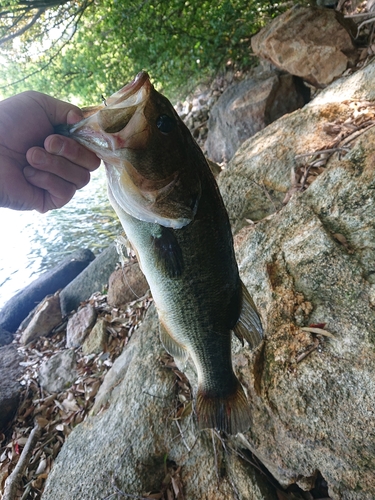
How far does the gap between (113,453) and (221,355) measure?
4.48 feet

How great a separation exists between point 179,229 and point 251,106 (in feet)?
18.1

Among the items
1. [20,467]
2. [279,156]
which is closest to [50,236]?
[20,467]

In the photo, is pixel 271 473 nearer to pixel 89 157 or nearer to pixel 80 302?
pixel 89 157

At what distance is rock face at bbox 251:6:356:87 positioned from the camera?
484 cm

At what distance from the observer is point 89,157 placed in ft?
5.81

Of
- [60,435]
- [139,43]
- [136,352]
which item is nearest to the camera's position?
[136,352]

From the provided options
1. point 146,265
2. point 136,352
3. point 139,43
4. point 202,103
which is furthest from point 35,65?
point 146,265

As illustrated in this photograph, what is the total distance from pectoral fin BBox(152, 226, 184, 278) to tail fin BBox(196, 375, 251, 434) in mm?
876

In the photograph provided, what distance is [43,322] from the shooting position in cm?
558

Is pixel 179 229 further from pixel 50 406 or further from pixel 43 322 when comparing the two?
pixel 43 322

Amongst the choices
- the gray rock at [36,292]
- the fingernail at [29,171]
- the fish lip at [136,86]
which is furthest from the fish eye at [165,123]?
the gray rock at [36,292]

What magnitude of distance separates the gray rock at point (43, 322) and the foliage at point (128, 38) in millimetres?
5186

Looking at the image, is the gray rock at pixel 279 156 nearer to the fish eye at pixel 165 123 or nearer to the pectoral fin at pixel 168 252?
the pectoral fin at pixel 168 252

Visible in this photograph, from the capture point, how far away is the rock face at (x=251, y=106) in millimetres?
6102
